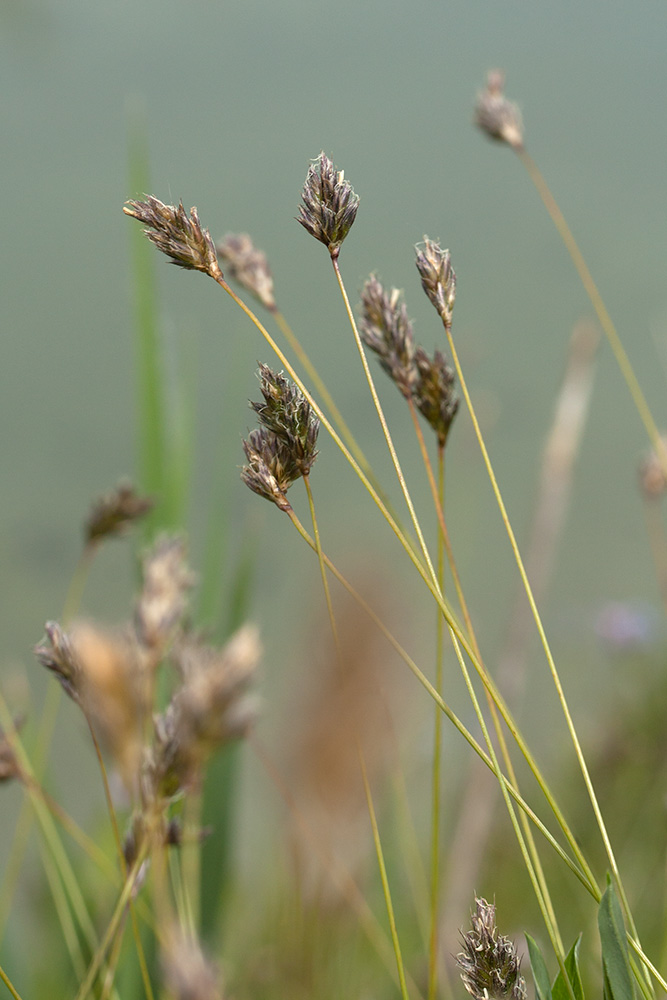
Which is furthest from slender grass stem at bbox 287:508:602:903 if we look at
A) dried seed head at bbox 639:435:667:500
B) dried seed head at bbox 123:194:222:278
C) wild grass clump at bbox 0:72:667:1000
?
dried seed head at bbox 639:435:667:500

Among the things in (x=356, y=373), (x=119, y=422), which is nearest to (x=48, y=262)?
(x=119, y=422)

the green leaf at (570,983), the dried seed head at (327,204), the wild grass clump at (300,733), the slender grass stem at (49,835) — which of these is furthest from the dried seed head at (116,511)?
the green leaf at (570,983)

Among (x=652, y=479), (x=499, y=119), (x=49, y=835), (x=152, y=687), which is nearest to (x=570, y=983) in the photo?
(x=152, y=687)

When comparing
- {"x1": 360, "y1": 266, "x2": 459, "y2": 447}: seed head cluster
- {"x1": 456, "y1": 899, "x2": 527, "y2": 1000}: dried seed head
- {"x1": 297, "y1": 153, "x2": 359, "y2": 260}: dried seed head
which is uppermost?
{"x1": 297, "y1": 153, "x2": 359, "y2": 260}: dried seed head

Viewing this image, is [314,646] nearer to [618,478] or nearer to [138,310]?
[138,310]

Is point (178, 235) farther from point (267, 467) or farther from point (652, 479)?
point (652, 479)

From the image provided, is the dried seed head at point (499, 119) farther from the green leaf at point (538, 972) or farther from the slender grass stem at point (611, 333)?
the green leaf at point (538, 972)

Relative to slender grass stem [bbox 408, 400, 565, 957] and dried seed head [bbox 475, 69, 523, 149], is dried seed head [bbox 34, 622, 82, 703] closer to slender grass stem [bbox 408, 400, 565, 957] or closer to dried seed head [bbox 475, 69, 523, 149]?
slender grass stem [bbox 408, 400, 565, 957]
